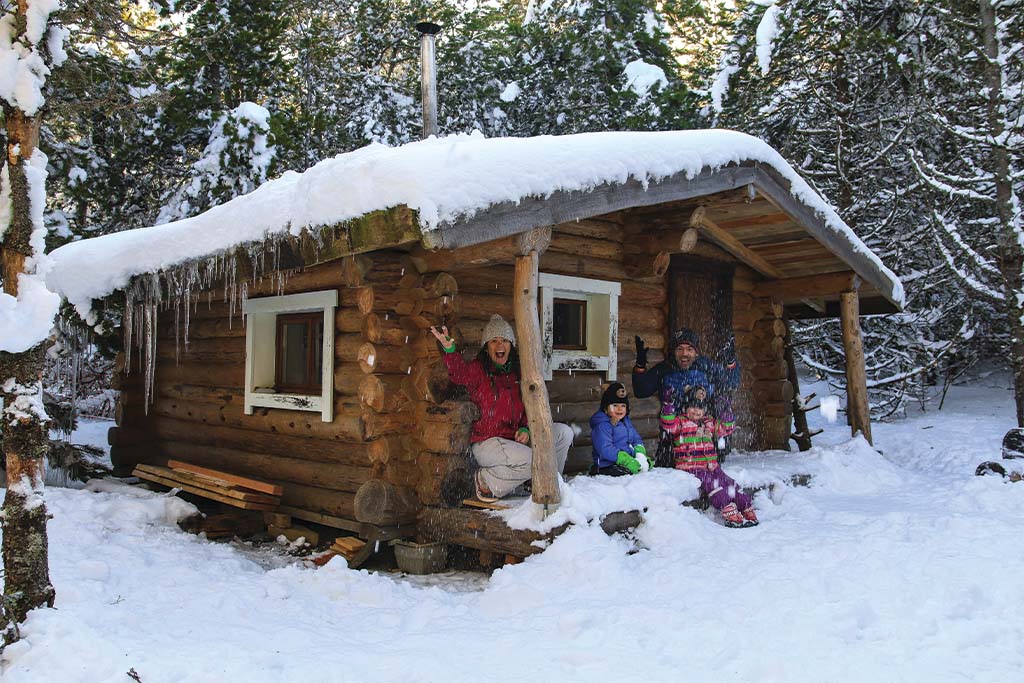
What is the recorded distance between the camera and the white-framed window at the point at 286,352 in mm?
7383

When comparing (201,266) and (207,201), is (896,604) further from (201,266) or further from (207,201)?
(207,201)

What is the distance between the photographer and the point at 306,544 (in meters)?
7.20

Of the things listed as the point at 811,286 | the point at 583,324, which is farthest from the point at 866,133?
the point at 583,324

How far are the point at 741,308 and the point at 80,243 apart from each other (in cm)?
812

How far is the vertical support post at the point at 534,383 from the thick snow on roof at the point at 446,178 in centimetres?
66

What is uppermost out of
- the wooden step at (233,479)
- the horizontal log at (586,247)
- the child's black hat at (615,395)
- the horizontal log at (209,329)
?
the horizontal log at (586,247)

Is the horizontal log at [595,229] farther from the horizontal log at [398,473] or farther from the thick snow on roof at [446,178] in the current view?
the horizontal log at [398,473]

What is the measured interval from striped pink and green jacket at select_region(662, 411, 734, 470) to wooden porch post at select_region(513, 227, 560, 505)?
175 cm

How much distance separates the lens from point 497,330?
255 inches

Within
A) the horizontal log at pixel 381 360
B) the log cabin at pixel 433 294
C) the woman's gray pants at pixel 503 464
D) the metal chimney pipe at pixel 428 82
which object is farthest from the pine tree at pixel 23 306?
the metal chimney pipe at pixel 428 82

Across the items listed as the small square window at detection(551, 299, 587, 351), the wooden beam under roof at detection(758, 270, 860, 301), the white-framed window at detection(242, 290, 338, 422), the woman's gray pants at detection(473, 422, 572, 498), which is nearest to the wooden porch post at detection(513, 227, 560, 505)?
the woman's gray pants at detection(473, 422, 572, 498)

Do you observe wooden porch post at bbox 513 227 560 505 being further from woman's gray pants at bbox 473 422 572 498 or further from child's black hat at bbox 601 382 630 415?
child's black hat at bbox 601 382 630 415

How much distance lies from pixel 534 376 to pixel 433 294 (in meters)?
1.21

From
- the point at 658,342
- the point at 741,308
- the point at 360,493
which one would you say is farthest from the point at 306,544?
the point at 741,308
